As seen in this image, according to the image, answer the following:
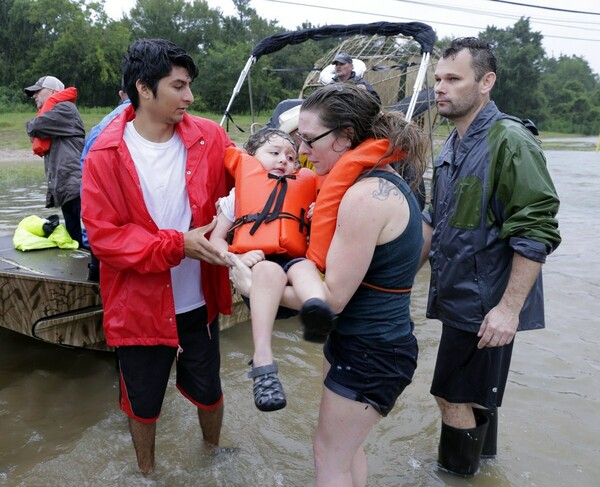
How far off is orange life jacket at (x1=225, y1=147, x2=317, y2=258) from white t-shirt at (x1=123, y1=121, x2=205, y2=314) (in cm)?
32

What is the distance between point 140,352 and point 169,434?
48.2 inches

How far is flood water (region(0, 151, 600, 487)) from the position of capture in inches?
139

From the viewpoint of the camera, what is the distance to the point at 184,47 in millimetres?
50656

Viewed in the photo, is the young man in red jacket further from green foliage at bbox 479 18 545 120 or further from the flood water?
green foliage at bbox 479 18 545 120

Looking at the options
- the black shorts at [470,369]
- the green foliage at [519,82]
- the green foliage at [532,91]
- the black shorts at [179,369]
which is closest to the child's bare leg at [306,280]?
the black shorts at [179,369]

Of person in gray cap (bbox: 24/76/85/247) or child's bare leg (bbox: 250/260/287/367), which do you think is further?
person in gray cap (bbox: 24/76/85/247)

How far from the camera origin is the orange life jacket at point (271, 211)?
8.32ft

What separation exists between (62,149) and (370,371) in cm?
422

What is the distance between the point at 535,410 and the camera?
4496mm

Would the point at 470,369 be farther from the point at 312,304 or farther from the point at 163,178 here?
the point at 163,178

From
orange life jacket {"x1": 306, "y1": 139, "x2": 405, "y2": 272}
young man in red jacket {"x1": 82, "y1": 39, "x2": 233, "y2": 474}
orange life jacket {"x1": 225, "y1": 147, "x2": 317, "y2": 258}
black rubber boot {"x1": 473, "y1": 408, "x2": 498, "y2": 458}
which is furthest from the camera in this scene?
black rubber boot {"x1": 473, "y1": 408, "x2": 498, "y2": 458}

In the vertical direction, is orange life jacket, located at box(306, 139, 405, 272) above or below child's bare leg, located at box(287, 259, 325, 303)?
above

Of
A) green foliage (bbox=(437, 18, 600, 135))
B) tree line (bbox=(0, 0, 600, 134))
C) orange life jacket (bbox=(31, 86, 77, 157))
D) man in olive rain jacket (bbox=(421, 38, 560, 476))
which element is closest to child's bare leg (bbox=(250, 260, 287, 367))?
man in olive rain jacket (bbox=(421, 38, 560, 476))

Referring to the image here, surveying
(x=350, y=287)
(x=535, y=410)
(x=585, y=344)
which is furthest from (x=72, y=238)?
(x=585, y=344)
